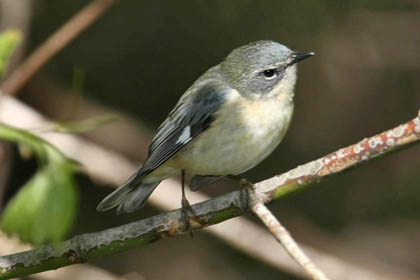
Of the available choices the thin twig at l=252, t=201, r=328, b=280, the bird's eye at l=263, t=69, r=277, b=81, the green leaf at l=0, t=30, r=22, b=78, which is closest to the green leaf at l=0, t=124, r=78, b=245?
the green leaf at l=0, t=30, r=22, b=78

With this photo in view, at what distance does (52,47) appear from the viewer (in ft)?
14.0

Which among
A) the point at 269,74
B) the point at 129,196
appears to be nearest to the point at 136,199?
the point at 129,196

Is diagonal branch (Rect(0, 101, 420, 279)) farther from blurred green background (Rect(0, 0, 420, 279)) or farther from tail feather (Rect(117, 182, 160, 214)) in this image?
blurred green background (Rect(0, 0, 420, 279))

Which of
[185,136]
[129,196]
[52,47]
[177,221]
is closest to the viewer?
[177,221]

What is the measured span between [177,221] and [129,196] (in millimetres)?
889

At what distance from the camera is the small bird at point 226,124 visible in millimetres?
3039

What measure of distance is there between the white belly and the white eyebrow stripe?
3cm

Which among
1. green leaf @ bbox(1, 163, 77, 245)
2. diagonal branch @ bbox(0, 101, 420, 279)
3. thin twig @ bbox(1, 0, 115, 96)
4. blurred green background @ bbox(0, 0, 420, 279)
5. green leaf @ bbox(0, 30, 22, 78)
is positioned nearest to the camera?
green leaf @ bbox(1, 163, 77, 245)

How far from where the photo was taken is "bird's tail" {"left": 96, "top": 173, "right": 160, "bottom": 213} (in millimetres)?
3180

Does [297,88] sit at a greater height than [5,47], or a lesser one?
greater

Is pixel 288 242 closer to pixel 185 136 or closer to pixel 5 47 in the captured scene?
pixel 185 136

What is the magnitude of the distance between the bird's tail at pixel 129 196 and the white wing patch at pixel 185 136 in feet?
0.79

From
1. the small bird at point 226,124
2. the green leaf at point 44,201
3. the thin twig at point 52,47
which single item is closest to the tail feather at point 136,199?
the small bird at point 226,124

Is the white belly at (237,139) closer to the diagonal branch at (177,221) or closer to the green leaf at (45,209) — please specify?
the diagonal branch at (177,221)
